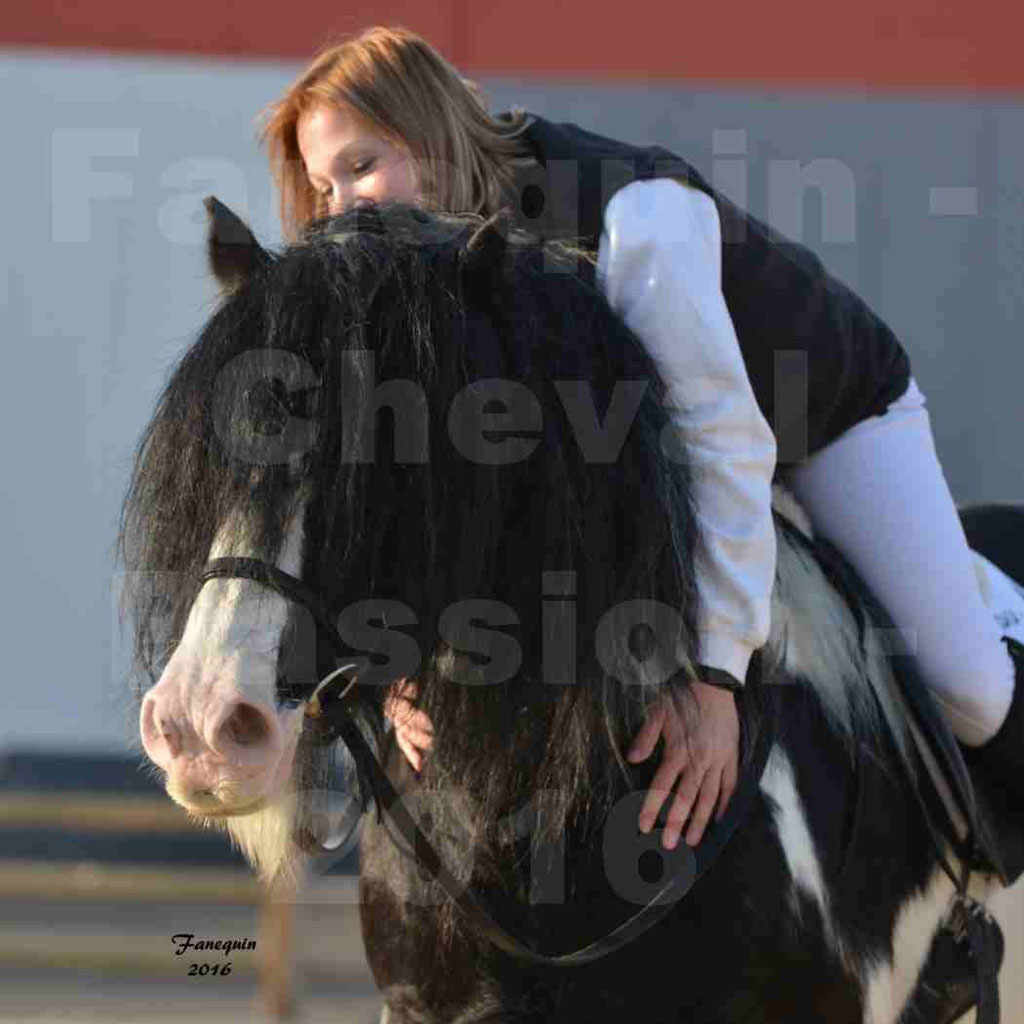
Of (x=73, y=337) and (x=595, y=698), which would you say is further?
(x=73, y=337)

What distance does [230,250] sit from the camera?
1.54 meters

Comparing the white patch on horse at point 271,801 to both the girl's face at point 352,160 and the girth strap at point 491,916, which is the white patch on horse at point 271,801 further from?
the girl's face at point 352,160

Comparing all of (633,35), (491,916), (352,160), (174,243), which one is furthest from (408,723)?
(633,35)

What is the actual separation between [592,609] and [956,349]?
4.50m

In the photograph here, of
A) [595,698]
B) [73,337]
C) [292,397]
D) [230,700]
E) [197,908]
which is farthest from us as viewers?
[197,908]

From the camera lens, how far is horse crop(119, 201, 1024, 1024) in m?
1.37

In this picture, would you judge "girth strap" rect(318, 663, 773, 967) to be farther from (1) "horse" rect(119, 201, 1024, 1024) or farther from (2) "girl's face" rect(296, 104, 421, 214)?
(2) "girl's face" rect(296, 104, 421, 214)

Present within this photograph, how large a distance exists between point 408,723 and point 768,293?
0.67 meters

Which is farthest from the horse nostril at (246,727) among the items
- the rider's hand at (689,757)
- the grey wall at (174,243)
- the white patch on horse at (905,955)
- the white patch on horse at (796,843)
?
the grey wall at (174,243)

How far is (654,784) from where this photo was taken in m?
1.61

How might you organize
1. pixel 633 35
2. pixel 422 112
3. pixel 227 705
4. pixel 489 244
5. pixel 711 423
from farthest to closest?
pixel 633 35 → pixel 422 112 → pixel 711 423 → pixel 489 244 → pixel 227 705

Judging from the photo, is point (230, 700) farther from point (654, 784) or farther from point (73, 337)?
point (73, 337)

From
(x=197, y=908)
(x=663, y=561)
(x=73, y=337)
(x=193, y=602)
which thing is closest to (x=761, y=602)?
(x=663, y=561)

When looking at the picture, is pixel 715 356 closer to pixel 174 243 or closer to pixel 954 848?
pixel 954 848
